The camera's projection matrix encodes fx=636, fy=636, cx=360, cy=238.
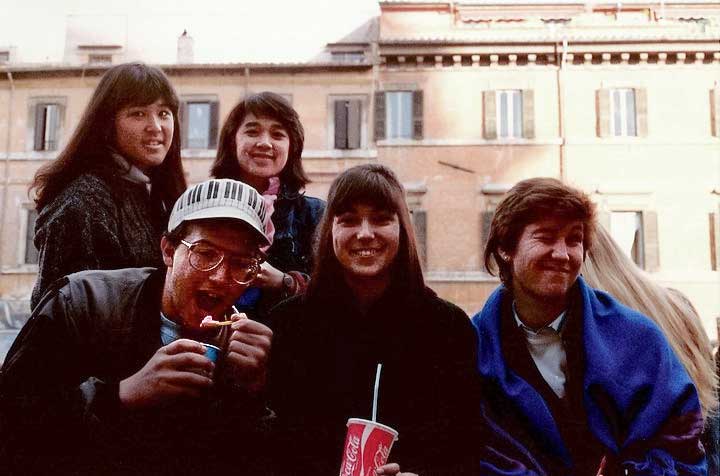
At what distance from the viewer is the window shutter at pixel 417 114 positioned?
1244 centimetres

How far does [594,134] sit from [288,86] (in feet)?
19.8

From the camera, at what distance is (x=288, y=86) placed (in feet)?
41.4

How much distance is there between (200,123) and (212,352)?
11.9 meters

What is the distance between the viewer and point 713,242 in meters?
11.7

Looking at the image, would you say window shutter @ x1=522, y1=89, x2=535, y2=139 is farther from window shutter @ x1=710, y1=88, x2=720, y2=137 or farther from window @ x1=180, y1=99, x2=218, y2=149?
window @ x1=180, y1=99, x2=218, y2=149

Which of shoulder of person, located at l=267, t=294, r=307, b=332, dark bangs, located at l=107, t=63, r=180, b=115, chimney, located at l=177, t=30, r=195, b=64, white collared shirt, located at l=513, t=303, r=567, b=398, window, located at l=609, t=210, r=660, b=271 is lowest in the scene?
white collared shirt, located at l=513, t=303, r=567, b=398

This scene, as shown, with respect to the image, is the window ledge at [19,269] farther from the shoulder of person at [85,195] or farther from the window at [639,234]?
the shoulder of person at [85,195]

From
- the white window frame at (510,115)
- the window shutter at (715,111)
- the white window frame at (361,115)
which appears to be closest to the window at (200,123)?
the white window frame at (361,115)

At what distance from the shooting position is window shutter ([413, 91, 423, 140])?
12.4m

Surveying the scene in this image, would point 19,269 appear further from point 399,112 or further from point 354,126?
point 399,112

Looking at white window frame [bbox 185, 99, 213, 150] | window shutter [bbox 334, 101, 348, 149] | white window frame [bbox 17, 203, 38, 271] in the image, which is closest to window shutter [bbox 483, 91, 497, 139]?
window shutter [bbox 334, 101, 348, 149]

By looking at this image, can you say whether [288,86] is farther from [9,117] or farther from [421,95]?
[9,117]

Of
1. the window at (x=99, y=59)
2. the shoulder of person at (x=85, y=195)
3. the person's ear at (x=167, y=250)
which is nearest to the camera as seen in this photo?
the person's ear at (x=167, y=250)

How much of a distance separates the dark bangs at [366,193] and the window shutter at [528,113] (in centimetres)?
1112
